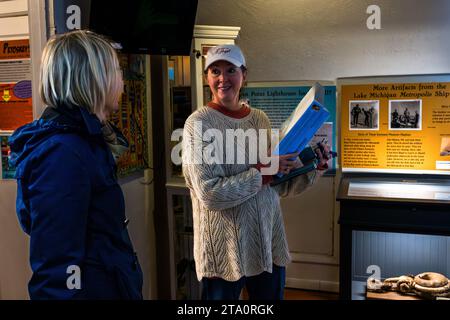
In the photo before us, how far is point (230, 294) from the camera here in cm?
157

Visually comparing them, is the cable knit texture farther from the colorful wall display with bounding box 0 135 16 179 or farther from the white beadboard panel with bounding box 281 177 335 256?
the white beadboard panel with bounding box 281 177 335 256

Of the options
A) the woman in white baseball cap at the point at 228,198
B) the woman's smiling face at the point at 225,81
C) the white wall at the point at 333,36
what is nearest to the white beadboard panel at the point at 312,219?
the white wall at the point at 333,36

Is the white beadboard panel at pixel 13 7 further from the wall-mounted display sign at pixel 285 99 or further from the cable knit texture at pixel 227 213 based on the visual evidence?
the wall-mounted display sign at pixel 285 99

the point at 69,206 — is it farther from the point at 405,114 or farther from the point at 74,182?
the point at 405,114

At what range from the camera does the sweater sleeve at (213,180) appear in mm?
1478

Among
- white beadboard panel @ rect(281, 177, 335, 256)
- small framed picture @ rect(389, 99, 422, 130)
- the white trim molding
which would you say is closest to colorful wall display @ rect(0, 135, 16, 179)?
the white trim molding

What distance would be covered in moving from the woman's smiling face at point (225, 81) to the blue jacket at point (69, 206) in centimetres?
62

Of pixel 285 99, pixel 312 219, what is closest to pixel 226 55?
pixel 285 99

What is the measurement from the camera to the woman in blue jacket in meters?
0.94

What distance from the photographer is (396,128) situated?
8.81 ft

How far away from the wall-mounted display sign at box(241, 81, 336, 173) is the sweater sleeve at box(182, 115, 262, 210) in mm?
1466

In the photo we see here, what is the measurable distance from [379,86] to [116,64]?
2.07 metres
